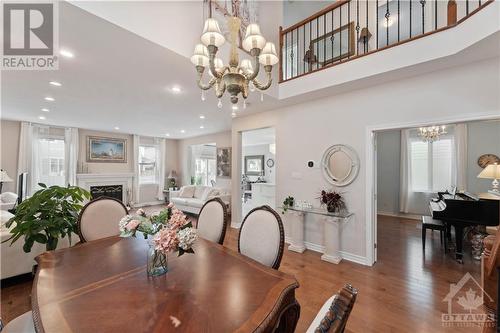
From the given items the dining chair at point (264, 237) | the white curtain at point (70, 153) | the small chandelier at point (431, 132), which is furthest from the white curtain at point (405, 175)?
the white curtain at point (70, 153)

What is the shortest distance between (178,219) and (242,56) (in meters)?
2.83

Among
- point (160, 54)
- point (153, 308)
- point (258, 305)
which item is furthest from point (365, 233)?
point (160, 54)

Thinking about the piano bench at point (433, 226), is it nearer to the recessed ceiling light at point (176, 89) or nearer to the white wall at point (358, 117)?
the white wall at point (358, 117)

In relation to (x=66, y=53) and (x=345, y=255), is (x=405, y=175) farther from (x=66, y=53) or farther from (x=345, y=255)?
(x=66, y=53)

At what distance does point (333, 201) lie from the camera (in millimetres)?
3346

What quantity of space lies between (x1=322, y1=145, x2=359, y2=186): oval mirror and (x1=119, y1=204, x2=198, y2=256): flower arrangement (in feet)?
9.02

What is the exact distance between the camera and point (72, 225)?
86.0 inches

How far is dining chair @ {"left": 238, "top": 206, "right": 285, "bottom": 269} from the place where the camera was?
165 cm

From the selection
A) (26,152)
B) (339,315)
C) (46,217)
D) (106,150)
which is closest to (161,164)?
(106,150)

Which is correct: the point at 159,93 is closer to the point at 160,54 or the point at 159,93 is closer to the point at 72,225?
the point at 160,54

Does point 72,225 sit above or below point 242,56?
below

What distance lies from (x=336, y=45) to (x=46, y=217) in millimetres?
5557

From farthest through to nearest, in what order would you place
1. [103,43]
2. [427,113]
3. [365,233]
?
1. [365,233]
2. [427,113]
3. [103,43]

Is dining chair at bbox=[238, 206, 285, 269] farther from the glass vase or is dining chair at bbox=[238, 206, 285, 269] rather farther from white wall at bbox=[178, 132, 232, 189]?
white wall at bbox=[178, 132, 232, 189]
